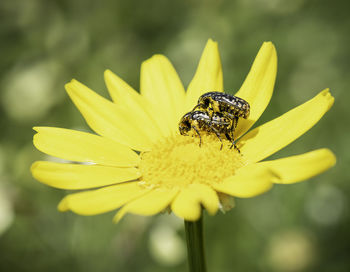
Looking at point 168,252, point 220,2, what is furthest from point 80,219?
point 220,2

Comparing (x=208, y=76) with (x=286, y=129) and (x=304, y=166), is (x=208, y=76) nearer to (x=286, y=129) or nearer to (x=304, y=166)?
(x=286, y=129)

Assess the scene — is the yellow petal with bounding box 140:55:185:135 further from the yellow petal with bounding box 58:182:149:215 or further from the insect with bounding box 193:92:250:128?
the yellow petal with bounding box 58:182:149:215

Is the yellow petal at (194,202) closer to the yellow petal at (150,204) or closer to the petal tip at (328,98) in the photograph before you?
the yellow petal at (150,204)

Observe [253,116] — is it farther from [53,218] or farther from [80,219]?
[53,218]

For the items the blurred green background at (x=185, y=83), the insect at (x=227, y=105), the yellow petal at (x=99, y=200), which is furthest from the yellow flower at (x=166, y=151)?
the blurred green background at (x=185, y=83)

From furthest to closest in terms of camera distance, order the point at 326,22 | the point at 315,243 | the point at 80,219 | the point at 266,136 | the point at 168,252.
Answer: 1. the point at 326,22
2. the point at 80,219
3. the point at 315,243
4. the point at 168,252
5. the point at 266,136

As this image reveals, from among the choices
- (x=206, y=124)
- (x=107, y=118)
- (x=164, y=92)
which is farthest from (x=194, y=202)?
(x=164, y=92)
